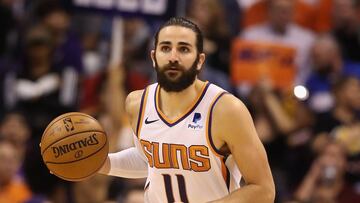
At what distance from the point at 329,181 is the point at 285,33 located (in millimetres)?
2422

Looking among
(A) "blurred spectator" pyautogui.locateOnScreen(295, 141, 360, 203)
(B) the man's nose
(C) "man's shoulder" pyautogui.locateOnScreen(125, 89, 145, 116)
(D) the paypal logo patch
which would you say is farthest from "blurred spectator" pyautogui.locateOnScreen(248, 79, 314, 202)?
A: (B) the man's nose

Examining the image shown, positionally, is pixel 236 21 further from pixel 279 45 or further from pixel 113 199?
pixel 113 199

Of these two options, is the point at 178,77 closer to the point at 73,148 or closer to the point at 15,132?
the point at 73,148

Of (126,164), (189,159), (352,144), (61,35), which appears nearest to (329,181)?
(352,144)

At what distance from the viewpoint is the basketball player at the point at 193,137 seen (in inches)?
245

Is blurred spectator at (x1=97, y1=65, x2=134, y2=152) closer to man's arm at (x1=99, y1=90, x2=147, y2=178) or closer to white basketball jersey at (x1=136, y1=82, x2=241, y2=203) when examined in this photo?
man's arm at (x1=99, y1=90, x2=147, y2=178)

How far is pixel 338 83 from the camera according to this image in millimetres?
10961

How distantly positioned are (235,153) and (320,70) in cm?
544

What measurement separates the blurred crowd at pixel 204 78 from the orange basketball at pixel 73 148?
107 inches

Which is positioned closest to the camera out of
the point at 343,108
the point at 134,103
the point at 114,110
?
the point at 134,103

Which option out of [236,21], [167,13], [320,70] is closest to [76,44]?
[167,13]

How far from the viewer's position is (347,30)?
12.2 metres

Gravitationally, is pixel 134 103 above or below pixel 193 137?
above

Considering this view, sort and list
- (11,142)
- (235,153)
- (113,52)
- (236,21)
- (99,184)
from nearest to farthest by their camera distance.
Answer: (235,153)
(99,184)
(11,142)
(113,52)
(236,21)
